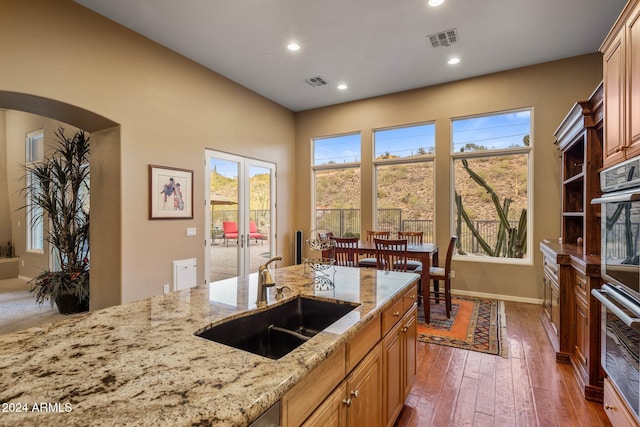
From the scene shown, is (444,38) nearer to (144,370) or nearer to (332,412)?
(332,412)

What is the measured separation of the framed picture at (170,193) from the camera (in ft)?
12.8

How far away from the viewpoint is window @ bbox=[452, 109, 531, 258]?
4.77 meters

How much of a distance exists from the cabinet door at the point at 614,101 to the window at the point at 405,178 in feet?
10.2

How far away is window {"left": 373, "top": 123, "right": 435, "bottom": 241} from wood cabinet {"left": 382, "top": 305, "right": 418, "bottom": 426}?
11.5 feet

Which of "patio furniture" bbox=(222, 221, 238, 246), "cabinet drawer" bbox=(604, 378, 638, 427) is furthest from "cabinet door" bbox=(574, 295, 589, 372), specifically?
"patio furniture" bbox=(222, 221, 238, 246)

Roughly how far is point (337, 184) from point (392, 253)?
2752 mm

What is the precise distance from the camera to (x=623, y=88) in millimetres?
2002

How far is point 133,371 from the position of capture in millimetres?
896

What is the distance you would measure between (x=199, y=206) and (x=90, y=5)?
102 inches

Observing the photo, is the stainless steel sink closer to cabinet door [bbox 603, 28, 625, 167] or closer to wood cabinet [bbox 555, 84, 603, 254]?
cabinet door [bbox 603, 28, 625, 167]

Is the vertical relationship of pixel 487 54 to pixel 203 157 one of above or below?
above

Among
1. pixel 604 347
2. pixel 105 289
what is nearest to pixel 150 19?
pixel 105 289

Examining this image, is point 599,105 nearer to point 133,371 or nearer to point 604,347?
point 604,347

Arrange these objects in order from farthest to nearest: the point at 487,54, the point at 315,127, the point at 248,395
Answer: the point at 315,127
the point at 487,54
the point at 248,395
